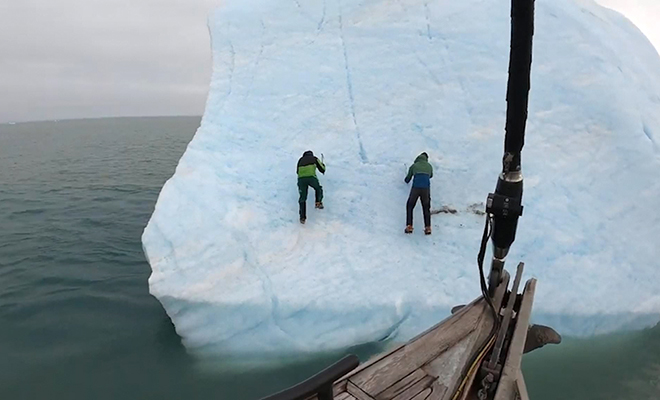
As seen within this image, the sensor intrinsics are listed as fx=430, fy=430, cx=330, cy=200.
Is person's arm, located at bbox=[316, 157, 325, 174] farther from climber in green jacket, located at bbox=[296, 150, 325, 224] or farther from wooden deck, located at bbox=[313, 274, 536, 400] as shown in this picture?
wooden deck, located at bbox=[313, 274, 536, 400]

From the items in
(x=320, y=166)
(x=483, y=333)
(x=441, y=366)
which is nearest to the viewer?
(x=441, y=366)

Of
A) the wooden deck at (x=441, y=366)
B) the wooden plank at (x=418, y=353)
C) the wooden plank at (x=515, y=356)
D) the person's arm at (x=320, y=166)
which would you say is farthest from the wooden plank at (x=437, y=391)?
the person's arm at (x=320, y=166)

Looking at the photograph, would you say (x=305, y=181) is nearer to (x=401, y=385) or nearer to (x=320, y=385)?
(x=401, y=385)

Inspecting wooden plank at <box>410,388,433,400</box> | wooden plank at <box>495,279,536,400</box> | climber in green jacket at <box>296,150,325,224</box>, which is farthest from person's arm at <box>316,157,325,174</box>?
wooden plank at <box>410,388,433,400</box>

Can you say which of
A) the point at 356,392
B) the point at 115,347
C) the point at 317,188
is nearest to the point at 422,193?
the point at 317,188

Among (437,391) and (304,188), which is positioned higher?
(304,188)

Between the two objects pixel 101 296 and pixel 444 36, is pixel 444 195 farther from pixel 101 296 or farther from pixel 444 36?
pixel 101 296

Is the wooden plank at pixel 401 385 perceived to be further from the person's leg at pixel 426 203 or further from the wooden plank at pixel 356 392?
the person's leg at pixel 426 203
